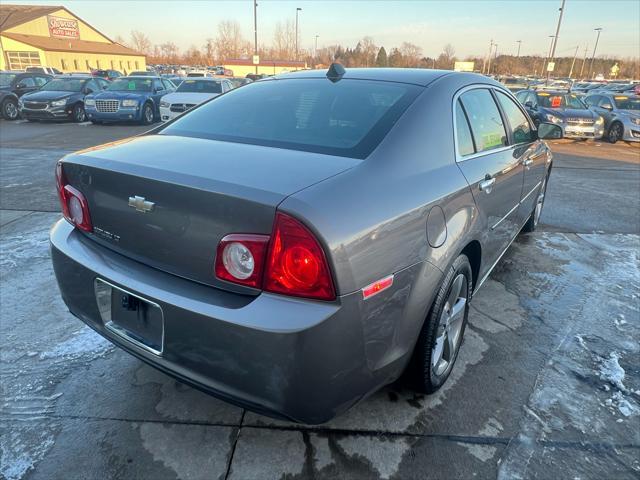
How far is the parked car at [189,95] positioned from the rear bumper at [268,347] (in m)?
11.5

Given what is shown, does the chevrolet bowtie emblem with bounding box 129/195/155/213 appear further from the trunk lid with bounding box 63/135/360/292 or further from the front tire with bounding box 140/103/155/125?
the front tire with bounding box 140/103/155/125

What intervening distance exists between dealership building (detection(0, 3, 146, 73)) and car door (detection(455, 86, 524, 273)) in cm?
5393

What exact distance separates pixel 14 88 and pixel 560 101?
1936cm

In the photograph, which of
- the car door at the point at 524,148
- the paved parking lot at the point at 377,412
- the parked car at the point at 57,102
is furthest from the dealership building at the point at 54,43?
the car door at the point at 524,148

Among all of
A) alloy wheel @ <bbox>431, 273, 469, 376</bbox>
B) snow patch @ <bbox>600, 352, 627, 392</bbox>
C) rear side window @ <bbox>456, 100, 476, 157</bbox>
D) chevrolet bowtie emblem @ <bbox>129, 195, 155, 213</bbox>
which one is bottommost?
snow patch @ <bbox>600, 352, 627, 392</bbox>

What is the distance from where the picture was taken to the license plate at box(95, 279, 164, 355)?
188 cm

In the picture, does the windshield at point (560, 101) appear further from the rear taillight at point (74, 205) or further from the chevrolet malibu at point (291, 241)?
the rear taillight at point (74, 205)

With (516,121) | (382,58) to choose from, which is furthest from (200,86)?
(382,58)

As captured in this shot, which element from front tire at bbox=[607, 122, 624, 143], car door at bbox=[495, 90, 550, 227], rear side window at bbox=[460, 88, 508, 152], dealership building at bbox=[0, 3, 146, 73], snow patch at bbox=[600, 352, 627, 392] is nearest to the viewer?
snow patch at bbox=[600, 352, 627, 392]

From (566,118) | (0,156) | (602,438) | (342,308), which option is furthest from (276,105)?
(566,118)

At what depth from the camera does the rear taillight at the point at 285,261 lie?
1569 mm

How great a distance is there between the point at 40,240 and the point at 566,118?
14.6m

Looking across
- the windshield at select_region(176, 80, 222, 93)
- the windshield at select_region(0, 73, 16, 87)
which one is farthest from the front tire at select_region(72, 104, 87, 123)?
the windshield at select_region(0, 73, 16, 87)

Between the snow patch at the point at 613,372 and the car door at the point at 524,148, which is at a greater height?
the car door at the point at 524,148
